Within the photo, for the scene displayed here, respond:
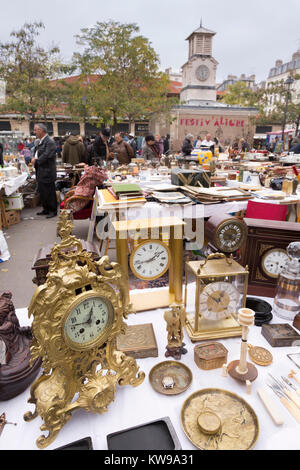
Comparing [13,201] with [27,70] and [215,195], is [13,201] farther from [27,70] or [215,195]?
[27,70]

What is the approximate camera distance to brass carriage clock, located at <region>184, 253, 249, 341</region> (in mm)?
1640

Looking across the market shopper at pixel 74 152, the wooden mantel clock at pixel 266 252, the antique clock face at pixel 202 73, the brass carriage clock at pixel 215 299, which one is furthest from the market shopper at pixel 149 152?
the antique clock face at pixel 202 73

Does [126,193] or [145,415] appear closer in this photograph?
[145,415]

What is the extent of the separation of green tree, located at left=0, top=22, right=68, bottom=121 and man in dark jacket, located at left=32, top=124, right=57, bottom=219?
11080mm

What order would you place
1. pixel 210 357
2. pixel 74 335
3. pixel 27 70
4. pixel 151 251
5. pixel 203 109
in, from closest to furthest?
pixel 74 335 < pixel 210 357 < pixel 151 251 < pixel 27 70 < pixel 203 109

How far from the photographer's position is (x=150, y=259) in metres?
1.84

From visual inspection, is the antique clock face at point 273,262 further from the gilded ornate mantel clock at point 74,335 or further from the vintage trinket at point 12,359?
the vintage trinket at point 12,359

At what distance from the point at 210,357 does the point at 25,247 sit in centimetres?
444

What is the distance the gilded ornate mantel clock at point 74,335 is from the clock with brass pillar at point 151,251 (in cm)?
51

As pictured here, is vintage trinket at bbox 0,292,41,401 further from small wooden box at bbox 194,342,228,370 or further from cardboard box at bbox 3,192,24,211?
cardboard box at bbox 3,192,24,211

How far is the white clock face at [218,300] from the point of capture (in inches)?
65.6

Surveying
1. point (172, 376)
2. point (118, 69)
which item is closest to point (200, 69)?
point (118, 69)

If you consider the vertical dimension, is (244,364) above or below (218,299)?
below
